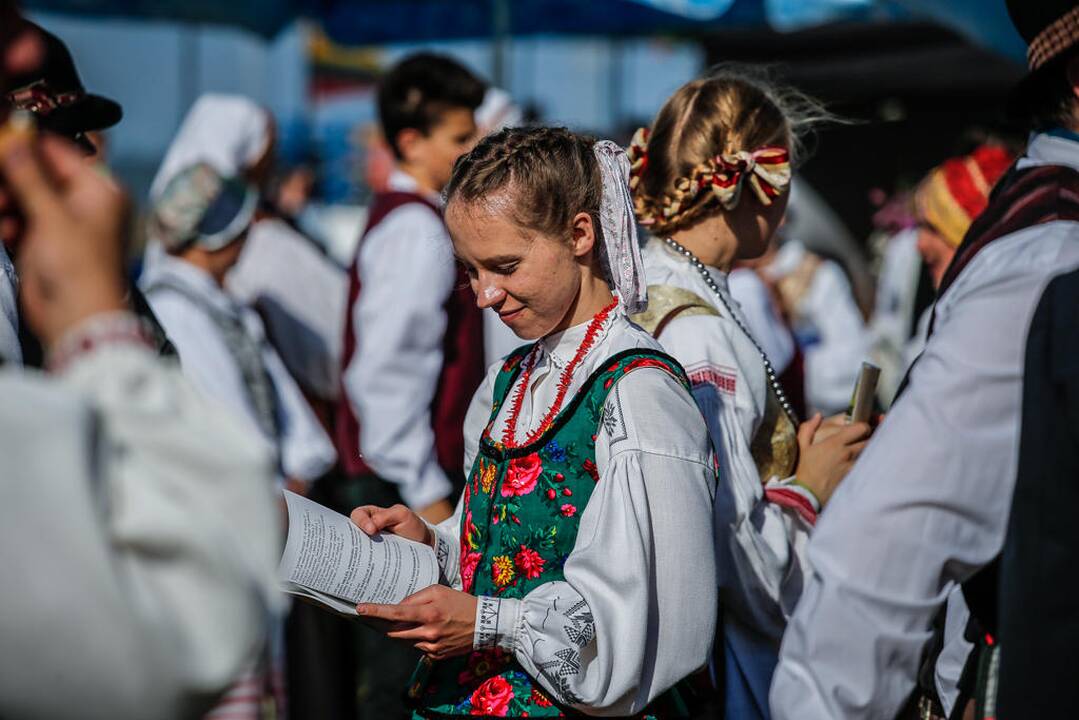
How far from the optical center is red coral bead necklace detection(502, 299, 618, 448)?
82.3 inches

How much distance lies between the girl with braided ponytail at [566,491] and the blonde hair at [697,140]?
0.39 meters

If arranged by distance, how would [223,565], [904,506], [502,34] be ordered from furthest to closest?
[502,34] < [904,506] < [223,565]

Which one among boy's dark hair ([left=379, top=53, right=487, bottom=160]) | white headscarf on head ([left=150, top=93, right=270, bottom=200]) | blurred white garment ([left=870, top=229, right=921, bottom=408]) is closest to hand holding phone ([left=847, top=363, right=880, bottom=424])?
boy's dark hair ([left=379, top=53, right=487, bottom=160])

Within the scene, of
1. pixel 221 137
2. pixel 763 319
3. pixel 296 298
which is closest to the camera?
pixel 763 319

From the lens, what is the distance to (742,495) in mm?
2342

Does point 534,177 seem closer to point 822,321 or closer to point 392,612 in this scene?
point 392,612

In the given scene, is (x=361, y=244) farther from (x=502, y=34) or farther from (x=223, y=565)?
(x=223, y=565)

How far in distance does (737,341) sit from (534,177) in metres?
0.62

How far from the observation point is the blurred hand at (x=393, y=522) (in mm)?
2051

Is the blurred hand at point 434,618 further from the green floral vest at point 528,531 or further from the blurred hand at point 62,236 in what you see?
the blurred hand at point 62,236

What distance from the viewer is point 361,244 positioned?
422 centimetres

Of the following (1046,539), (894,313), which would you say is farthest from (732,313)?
(894,313)

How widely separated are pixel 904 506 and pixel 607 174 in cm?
83

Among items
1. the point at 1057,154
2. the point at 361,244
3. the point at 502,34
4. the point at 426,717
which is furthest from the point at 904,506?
the point at 502,34
